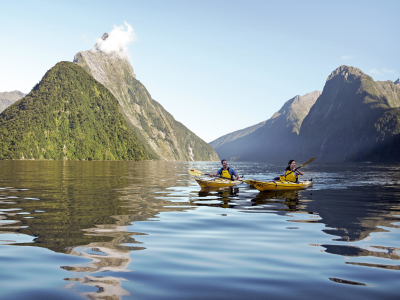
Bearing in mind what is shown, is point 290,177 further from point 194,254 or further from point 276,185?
point 194,254

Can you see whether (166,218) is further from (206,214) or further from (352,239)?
(352,239)

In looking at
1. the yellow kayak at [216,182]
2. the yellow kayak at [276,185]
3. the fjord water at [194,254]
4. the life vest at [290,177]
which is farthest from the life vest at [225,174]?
the fjord water at [194,254]

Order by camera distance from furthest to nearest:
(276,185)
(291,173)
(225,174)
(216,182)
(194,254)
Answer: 1. (225,174)
2. (291,173)
3. (216,182)
4. (276,185)
5. (194,254)

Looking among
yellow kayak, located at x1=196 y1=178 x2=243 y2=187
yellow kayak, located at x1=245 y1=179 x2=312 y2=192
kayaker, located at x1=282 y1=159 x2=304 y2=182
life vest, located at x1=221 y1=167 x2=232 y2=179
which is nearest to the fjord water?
yellow kayak, located at x1=245 y1=179 x2=312 y2=192

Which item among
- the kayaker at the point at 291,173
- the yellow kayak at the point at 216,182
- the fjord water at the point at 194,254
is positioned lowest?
the fjord water at the point at 194,254

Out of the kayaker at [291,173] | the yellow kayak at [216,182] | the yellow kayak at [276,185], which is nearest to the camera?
the yellow kayak at [276,185]

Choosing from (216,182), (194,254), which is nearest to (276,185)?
(216,182)

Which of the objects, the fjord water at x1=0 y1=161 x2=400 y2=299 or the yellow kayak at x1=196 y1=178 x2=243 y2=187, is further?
the yellow kayak at x1=196 y1=178 x2=243 y2=187

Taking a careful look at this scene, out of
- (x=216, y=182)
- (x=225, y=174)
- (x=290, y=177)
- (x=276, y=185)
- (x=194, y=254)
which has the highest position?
(x=225, y=174)

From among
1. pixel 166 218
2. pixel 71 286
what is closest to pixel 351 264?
pixel 71 286

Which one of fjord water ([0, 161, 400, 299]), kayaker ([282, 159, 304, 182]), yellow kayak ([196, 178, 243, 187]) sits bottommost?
fjord water ([0, 161, 400, 299])

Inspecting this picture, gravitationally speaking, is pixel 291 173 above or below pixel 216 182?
above

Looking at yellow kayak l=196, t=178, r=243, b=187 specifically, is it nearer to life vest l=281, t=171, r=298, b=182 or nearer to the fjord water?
life vest l=281, t=171, r=298, b=182

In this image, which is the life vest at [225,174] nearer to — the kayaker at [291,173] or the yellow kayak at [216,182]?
the yellow kayak at [216,182]
